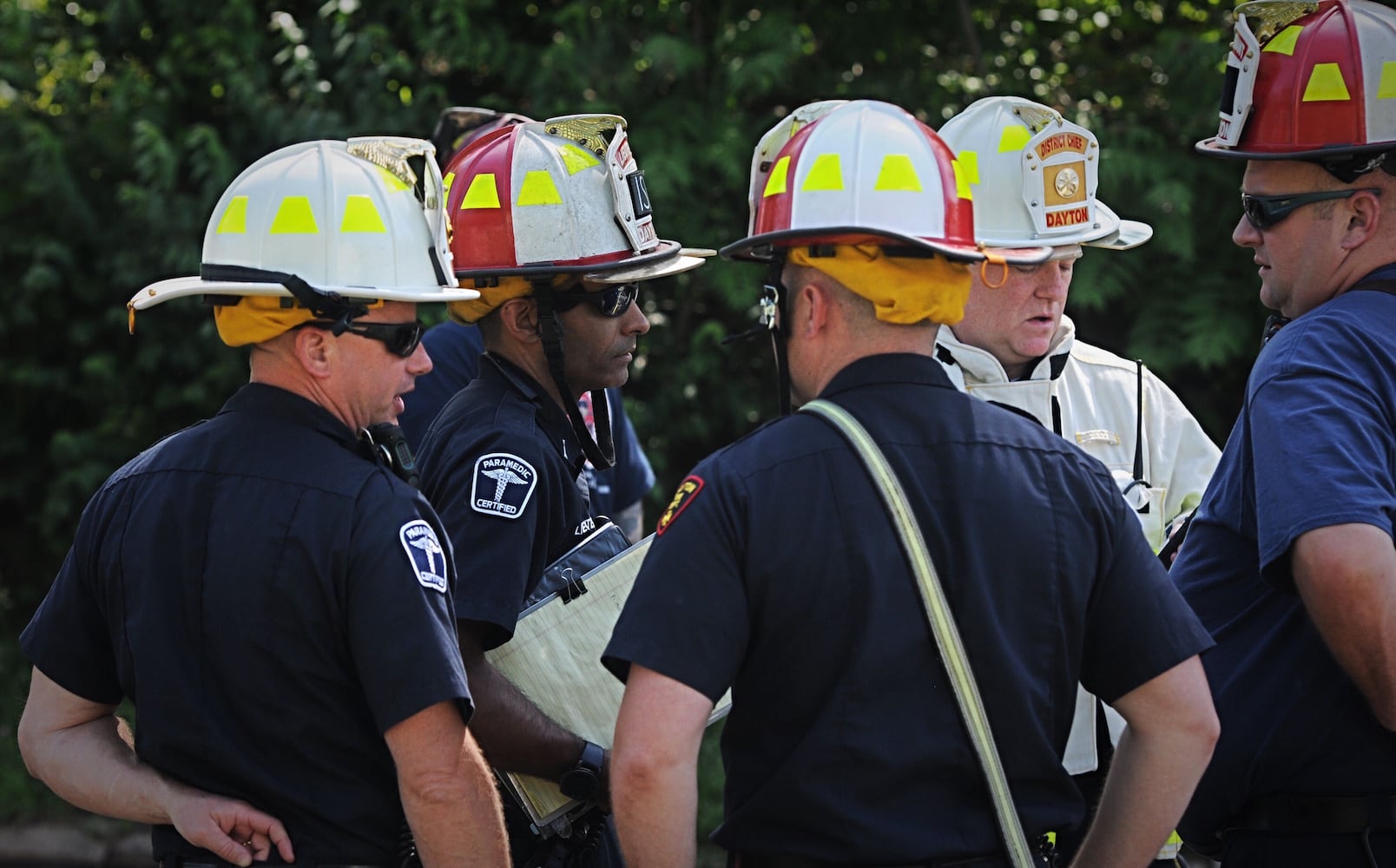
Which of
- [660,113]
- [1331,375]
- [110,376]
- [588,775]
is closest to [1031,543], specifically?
[1331,375]

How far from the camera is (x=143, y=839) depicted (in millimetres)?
6797

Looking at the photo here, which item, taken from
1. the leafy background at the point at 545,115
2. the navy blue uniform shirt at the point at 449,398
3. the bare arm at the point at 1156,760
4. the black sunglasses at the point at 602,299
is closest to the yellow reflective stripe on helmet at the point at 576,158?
the black sunglasses at the point at 602,299

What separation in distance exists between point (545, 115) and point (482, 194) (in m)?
3.04

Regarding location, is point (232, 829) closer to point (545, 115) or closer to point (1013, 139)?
point (1013, 139)

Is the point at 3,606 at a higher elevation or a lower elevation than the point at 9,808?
higher

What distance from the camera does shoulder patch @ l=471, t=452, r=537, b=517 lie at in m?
2.87

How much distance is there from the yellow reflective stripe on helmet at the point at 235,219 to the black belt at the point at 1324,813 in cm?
220

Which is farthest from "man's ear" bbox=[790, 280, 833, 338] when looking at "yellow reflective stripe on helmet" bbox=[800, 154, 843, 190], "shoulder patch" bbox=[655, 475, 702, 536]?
"shoulder patch" bbox=[655, 475, 702, 536]

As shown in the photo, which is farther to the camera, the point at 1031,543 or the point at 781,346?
the point at 781,346

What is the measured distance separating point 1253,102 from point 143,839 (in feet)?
19.7

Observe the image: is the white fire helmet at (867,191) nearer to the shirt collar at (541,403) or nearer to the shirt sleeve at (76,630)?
the shirt collar at (541,403)

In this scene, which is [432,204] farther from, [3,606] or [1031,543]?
[3,606]

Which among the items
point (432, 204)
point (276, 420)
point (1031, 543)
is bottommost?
point (1031, 543)

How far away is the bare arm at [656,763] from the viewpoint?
2117mm
